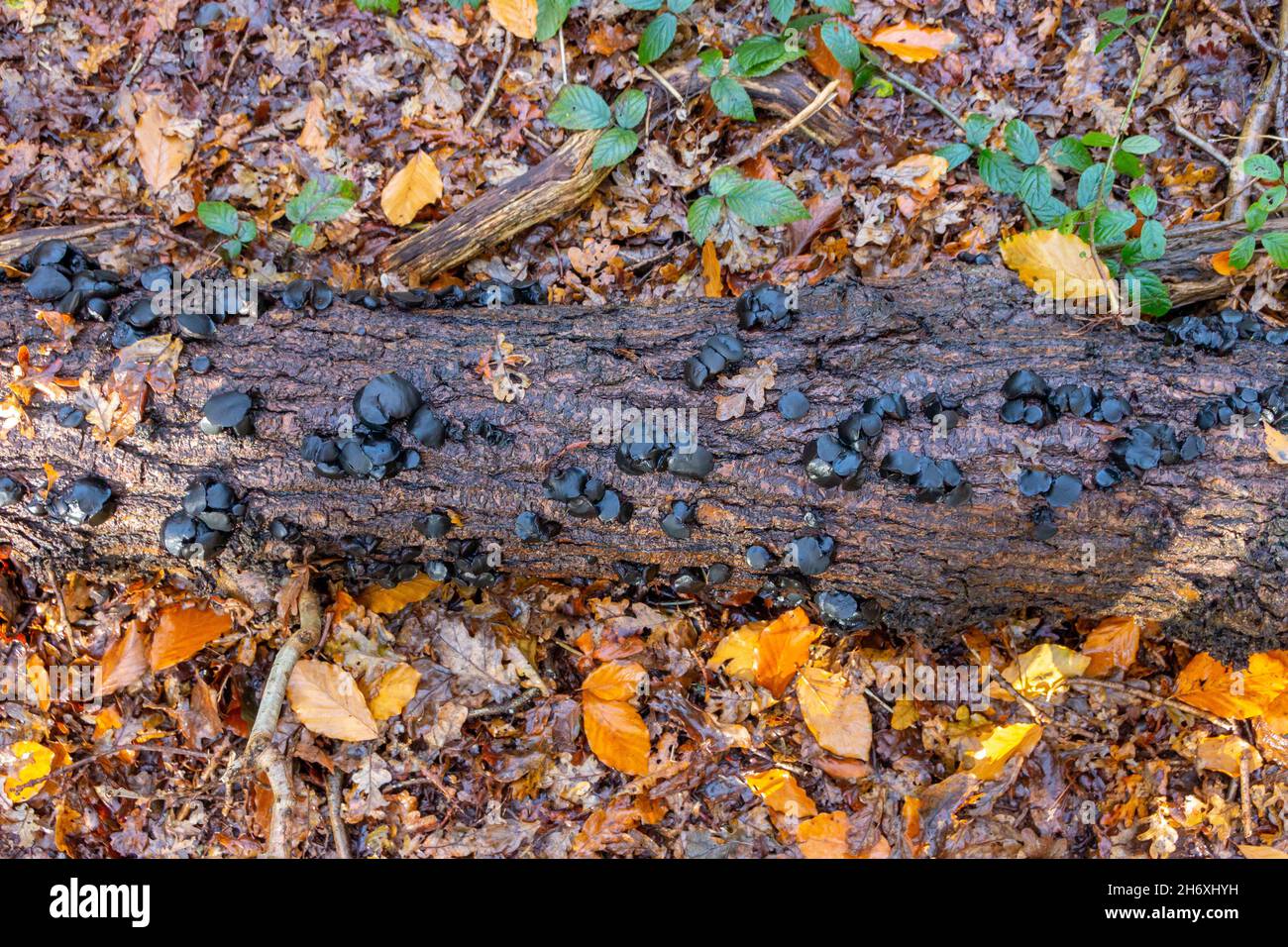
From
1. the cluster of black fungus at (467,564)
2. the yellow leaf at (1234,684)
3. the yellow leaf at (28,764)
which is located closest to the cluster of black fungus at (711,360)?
the cluster of black fungus at (467,564)

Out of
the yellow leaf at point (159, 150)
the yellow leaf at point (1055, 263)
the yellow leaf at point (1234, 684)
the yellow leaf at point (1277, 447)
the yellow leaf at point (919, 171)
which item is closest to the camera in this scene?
the yellow leaf at point (1277, 447)

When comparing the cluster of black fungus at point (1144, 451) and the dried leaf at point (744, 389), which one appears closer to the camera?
the cluster of black fungus at point (1144, 451)

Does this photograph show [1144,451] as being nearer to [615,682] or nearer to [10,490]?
[615,682]

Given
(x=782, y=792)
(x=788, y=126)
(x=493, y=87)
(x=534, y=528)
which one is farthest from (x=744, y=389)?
(x=493, y=87)

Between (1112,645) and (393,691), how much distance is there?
3740mm

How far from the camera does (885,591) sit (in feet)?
11.5

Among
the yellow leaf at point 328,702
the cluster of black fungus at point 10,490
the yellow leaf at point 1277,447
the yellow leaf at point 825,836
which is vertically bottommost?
the yellow leaf at point 825,836

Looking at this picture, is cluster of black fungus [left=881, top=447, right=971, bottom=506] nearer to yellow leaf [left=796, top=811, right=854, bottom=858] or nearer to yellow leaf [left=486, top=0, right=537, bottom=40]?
yellow leaf [left=796, top=811, right=854, bottom=858]

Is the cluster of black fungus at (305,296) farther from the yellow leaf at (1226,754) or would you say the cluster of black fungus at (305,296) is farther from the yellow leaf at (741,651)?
the yellow leaf at (1226,754)

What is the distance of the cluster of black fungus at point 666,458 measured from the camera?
127 inches

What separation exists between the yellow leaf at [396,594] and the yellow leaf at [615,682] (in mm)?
982

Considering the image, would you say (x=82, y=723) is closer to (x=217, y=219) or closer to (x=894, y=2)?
(x=217, y=219)

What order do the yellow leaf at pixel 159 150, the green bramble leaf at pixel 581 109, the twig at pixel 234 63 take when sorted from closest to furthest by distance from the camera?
the green bramble leaf at pixel 581 109
the yellow leaf at pixel 159 150
the twig at pixel 234 63
